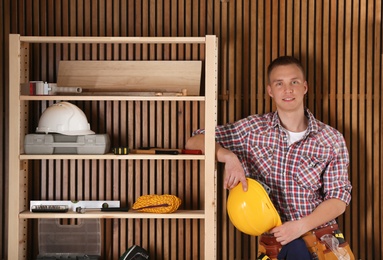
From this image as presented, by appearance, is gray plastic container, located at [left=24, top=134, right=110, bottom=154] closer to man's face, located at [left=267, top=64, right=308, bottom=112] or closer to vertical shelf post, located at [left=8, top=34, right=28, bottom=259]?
vertical shelf post, located at [left=8, top=34, right=28, bottom=259]

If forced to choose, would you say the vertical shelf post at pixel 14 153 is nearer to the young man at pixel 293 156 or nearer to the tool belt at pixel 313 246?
the young man at pixel 293 156

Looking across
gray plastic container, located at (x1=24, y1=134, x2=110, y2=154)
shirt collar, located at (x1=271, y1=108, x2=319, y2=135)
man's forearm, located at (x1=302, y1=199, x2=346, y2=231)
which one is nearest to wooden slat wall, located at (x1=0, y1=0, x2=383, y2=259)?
shirt collar, located at (x1=271, y1=108, x2=319, y2=135)

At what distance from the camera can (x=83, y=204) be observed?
3.82 meters

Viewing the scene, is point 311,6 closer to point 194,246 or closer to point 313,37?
point 313,37

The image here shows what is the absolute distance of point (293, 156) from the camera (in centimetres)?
362

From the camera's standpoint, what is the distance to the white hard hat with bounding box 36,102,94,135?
3.59 meters

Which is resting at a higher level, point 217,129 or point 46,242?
point 217,129

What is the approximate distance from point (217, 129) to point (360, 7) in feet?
4.26

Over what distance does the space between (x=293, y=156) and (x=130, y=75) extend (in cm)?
118

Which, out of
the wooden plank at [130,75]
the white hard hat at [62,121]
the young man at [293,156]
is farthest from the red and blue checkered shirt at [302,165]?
the white hard hat at [62,121]

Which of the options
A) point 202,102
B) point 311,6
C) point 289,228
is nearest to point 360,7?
point 311,6

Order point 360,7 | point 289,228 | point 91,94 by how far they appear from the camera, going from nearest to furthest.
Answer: point 289,228 → point 91,94 → point 360,7

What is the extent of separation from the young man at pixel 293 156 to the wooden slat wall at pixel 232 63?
0.31 meters

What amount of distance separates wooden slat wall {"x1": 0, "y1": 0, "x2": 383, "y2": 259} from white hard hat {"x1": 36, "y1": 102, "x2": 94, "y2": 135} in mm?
344
